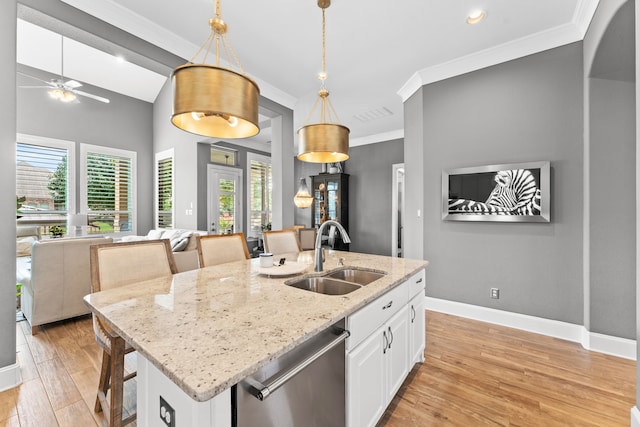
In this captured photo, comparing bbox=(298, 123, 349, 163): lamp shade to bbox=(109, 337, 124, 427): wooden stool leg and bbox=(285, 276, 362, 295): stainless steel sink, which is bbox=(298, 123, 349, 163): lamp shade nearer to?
bbox=(285, 276, 362, 295): stainless steel sink

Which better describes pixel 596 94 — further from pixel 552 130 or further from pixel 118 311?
pixel 118 311

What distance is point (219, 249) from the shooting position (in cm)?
220

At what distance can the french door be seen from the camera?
5793mm

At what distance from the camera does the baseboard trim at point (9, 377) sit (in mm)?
1820

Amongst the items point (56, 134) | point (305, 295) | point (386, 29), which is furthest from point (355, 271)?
point (56, 134)

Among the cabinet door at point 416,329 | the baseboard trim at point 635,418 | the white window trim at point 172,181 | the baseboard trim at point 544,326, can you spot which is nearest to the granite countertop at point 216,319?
the cabinet door at point 416,329

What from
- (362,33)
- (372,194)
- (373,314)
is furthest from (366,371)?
(372,194)

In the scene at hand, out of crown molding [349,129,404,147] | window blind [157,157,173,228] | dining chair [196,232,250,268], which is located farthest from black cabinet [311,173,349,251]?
dining chair [196,232,250,268]

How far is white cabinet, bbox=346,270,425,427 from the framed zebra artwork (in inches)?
60.2

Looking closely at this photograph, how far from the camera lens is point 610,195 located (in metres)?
2.29

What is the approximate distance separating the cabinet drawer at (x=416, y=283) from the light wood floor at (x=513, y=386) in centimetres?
64

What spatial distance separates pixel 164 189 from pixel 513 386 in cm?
670

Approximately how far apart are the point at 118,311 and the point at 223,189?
17.3ft

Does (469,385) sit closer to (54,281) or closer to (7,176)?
(7,176)
